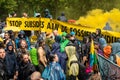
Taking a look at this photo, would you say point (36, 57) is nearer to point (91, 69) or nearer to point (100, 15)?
point (91, 69)

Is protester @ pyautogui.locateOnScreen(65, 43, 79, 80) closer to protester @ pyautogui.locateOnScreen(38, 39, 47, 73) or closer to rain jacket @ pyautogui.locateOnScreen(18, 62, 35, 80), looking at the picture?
protester @ pyautogui.locateOnScreen(38, 39, 47, 73)

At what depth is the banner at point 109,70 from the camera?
10.5 m

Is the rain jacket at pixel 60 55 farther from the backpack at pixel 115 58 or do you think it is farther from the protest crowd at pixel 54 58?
the backpack at pixel 115 58

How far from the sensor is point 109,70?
10680 mm

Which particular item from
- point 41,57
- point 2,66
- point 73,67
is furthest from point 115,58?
point 2,66

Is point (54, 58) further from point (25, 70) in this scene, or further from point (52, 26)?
point (52, 26)

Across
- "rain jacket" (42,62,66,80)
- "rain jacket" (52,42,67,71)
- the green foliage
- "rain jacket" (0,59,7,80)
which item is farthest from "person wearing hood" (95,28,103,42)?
the green foliage

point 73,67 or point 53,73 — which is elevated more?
point 53,73

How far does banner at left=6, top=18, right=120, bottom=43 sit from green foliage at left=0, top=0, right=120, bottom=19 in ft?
66.8

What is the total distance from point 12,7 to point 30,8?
3529mm

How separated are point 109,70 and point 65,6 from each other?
34.3 meters

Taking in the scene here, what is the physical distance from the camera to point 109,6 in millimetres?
42094

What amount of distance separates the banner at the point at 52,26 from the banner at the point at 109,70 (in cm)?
653

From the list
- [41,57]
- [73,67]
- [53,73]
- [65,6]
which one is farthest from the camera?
[65,6]
